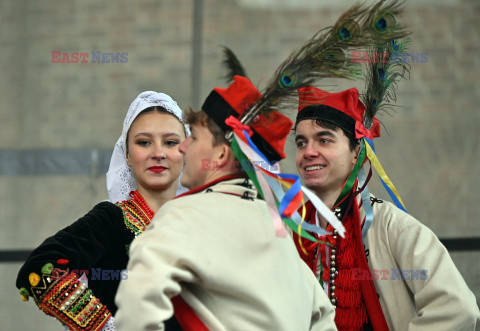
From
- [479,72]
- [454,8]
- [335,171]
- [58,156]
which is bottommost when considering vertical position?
[58,156]

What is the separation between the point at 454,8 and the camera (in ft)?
15.5

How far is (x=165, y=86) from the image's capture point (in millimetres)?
4746

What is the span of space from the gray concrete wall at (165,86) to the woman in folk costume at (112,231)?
1.64m

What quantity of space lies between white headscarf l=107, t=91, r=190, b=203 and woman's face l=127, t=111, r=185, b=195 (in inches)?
1.6

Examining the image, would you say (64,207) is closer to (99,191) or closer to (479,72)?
(99,191)

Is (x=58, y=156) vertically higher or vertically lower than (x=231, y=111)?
lower

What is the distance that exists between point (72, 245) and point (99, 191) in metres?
2.19

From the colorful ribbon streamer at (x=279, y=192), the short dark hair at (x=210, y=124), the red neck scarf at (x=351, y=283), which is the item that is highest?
the short dark hair at (x=210, y=124)

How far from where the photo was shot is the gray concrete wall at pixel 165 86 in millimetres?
4672

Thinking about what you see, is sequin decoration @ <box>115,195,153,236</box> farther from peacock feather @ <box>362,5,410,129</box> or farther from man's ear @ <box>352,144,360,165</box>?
peacock feather @ <box>362,5,410,129</box>

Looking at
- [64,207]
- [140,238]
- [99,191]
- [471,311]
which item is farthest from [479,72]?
[140,238]

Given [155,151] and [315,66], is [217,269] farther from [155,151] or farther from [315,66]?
[155,151]

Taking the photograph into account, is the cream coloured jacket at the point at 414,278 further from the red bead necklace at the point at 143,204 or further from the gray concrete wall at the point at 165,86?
the gray concrete wall at the point at 165,86

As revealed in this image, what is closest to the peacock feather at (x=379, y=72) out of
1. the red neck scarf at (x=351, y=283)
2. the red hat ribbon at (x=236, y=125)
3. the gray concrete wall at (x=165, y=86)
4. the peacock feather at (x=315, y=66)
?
the red neck scarf at (x=351, y=283)
